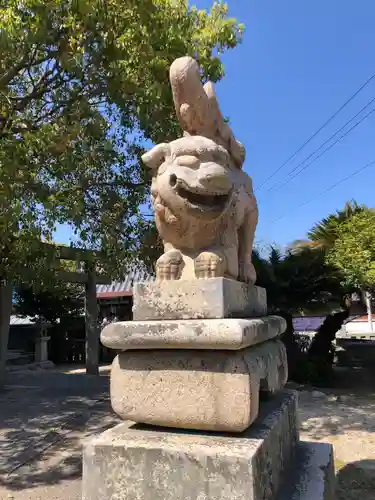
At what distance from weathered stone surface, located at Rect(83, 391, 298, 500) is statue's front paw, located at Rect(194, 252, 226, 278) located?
77 cm

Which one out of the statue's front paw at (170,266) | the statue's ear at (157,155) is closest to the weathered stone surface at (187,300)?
the statue's front paw at (170,266)

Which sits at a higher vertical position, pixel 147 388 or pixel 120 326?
pixel 120 326

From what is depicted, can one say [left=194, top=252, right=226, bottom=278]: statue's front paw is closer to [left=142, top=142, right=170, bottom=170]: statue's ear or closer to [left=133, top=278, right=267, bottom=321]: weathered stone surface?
[left=133, top=278, right=267, bottom=321]: weathered stone surface

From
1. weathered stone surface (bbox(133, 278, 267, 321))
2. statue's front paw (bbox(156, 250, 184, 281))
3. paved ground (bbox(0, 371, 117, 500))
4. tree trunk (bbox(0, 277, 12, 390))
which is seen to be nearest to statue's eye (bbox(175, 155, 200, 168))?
statue's front paw (bbox(156, 250, 184, 281))

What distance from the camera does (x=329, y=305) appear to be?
9.46 meters

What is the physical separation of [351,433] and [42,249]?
4419 mm

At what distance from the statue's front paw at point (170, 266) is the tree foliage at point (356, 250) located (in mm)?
7367

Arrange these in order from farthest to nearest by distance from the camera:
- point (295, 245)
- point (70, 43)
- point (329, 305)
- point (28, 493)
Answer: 1. point (295, 245)
2. point (329, 305)
3. point (70, 43)
4. point (28, 493)

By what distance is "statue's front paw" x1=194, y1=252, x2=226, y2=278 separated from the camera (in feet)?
7.35

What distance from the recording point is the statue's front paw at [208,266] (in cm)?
224

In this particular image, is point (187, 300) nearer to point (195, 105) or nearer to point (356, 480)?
point (195, 105)

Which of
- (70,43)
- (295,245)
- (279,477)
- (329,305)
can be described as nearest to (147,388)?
(279,477)

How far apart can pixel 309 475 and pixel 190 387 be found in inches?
41.7

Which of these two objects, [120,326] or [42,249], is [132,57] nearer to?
[42,249]
